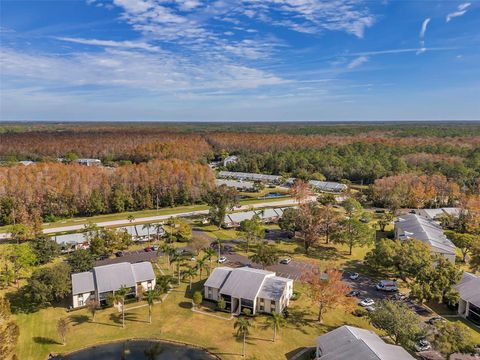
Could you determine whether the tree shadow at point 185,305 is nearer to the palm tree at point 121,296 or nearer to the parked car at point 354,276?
the palm tree at point 121,296

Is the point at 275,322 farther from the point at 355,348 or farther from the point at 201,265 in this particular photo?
the point at 201,265

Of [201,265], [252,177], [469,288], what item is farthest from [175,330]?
[252,177]

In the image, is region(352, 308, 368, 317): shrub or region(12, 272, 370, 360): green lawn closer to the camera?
region(12, 272, 370, 360): green lawn

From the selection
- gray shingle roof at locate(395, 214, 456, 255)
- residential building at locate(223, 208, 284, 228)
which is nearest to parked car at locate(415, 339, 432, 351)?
gray shingle roof at locate(395, 214, 456, 255)

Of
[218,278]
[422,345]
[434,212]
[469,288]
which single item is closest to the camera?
[422,345]

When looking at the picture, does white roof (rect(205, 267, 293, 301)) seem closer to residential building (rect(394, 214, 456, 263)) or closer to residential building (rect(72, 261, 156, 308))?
residential building (rect(72, 261, 156, 308))

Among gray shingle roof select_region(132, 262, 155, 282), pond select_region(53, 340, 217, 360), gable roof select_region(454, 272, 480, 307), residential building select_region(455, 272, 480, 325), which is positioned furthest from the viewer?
gray shingle roof select_region(132, 262, 155, 282)
